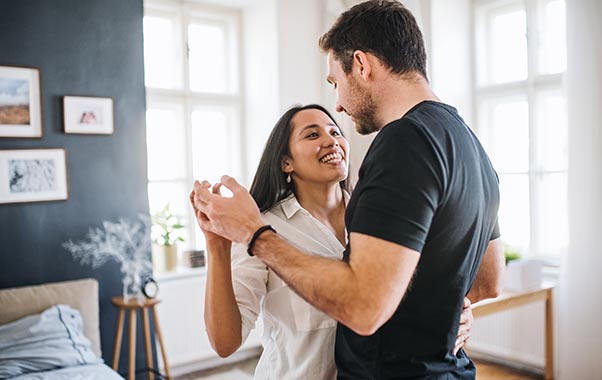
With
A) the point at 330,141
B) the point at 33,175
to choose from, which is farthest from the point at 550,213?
the point at 33,175

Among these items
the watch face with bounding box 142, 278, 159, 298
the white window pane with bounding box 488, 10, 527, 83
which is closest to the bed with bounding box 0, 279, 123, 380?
the watch face with bounding box 142, 278, 159, 298

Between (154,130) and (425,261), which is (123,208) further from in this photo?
(425,261)

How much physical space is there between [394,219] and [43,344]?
283 cm

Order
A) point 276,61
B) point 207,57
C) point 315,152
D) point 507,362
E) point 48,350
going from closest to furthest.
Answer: point 315,152
point 48,350
point 507,362
point 276,61
point 207,57

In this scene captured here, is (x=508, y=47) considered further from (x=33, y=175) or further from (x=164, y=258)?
(x=33, y=175)

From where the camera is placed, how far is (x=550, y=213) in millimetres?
4508

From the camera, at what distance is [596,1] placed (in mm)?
3676

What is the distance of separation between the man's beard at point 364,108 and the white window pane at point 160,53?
12.6 ft

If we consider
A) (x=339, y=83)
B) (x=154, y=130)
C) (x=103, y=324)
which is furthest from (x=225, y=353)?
(x=154, y=130)

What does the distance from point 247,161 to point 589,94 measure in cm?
291

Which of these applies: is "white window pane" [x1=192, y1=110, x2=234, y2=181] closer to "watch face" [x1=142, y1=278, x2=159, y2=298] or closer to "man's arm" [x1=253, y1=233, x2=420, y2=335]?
"watch face" [x1=142, y1=278, x2=159, y2=298]

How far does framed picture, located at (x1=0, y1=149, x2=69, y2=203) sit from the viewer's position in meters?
3.67

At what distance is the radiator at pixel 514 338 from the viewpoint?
4.18 meters

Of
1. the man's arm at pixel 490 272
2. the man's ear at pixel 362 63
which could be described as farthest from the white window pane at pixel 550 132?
the man's ear at pixel 362 63
